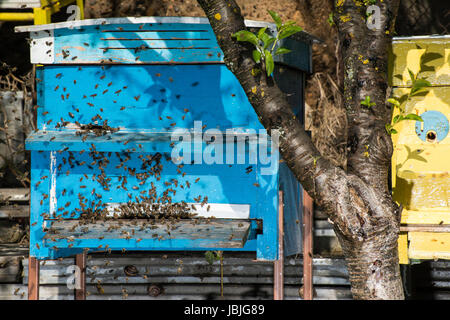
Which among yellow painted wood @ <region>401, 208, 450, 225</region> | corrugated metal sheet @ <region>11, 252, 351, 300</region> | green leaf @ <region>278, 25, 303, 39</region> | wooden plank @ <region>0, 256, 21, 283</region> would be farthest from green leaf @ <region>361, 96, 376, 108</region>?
wooden plank @ <region>0, 256, 21, 283</region>

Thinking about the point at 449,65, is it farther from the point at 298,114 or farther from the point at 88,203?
the point at 88,203

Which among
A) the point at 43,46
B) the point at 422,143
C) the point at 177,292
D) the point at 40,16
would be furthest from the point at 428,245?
the point at 40,16

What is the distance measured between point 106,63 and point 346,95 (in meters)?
1.55

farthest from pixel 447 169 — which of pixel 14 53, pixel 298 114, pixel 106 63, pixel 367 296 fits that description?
pixel 14 53

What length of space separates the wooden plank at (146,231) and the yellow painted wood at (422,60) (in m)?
1.46

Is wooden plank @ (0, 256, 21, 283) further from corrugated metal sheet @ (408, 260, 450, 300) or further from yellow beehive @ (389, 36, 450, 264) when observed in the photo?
corrugated metal sheet @ (408, 260, 450, 300)

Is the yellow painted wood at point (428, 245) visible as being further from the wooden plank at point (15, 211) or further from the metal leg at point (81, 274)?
the wooden plank at point (15, 211)

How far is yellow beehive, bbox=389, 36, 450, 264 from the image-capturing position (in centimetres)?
363

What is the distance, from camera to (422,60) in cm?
371

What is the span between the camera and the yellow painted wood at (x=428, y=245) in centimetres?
359

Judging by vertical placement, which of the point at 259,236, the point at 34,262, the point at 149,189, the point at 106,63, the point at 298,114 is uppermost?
the point at 106,63

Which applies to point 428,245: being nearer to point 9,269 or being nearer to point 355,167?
point 355,167

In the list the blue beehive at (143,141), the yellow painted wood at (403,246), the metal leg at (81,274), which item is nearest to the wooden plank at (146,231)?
the blue beehive at (143,141)

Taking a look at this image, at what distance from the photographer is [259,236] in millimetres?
3469
